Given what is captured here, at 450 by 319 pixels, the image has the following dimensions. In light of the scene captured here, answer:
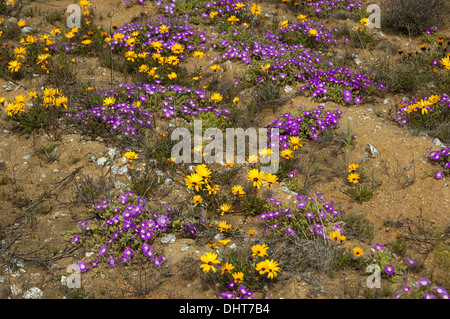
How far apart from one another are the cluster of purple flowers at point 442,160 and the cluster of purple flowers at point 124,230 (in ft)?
11.0

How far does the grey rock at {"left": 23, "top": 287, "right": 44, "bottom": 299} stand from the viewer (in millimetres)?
3904

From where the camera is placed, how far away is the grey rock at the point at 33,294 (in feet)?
12.8

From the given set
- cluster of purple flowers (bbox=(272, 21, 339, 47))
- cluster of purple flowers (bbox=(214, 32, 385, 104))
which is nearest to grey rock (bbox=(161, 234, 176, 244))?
cluster of purple flowers (bbox=(214, 32, 385, 104))

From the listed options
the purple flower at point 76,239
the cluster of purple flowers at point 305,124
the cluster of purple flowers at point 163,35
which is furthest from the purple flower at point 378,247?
the cluster of purple flowers at point 163,35

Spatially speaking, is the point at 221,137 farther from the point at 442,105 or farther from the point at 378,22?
the point at 378,22

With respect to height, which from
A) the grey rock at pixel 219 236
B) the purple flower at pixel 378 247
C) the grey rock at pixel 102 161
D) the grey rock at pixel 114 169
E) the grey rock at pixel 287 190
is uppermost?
the purple flower at pixel 378 247

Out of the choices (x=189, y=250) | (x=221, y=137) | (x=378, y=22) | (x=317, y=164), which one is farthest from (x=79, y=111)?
(x=378, y=22)

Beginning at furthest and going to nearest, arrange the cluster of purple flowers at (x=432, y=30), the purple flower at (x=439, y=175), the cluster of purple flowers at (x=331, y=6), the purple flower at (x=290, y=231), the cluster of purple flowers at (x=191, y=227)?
1. the cluster of purple flowers at (x=331, y=6)
2. the cluster of purple flowers at (x=432, y=30)
3. the purple flower at (x=439, y=175)
4. the cluster of purple flowers at (x=191, y=227)
5. the purple flower at (x=290, y=231)

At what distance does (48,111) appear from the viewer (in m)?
6.07

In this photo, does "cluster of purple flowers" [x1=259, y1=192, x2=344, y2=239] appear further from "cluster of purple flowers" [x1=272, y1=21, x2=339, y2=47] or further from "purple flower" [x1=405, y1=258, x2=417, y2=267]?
"cluster of purple flowers" [x1=272, y1=21, x2=339, y2=47]

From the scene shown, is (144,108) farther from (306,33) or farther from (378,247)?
(378,247)

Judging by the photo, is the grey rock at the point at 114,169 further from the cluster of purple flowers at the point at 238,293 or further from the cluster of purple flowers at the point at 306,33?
the cluster of purple flowers at the point at 306,33

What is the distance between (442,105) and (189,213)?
13.0 ft

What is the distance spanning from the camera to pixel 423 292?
11.8 feet
